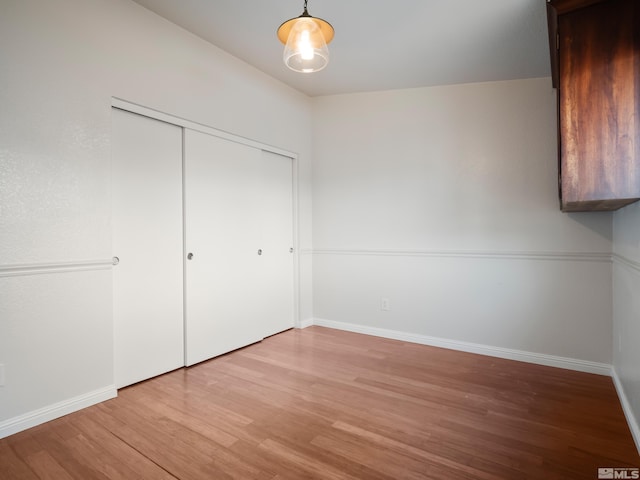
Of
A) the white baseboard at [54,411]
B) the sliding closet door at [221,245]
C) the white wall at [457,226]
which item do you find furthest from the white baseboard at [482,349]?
the white baseboard at [54,411]

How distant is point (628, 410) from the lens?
204cm

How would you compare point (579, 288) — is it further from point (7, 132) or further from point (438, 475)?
point (7, 132)

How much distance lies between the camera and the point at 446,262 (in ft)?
11.0

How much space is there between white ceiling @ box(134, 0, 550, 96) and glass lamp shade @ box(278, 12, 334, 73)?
607mm

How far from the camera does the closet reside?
2.47 metres

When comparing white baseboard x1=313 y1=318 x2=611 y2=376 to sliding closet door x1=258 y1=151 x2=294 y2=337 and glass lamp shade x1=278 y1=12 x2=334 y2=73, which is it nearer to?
sliding closet door x1=258 y1=151 x2=294 y2=337

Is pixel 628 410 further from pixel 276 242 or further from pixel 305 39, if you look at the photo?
pixel 276 242

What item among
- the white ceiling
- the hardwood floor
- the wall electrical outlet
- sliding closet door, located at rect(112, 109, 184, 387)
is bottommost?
the hardwood floor

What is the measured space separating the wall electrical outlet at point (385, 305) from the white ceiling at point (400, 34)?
83.2 inches

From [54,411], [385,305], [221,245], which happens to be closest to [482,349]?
[385,305]

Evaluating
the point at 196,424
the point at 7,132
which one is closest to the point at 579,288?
the point at 196,424

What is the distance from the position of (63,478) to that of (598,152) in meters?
2.75

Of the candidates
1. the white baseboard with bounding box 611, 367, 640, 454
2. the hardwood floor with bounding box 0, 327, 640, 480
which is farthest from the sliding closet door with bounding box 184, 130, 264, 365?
the white baseboard with bounding box 611, 367, 640, 454

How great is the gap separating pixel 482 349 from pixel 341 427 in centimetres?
178
